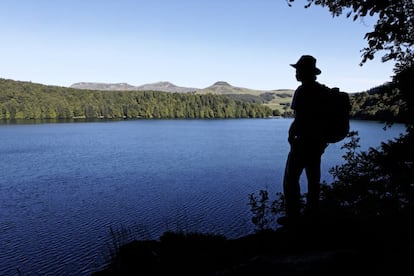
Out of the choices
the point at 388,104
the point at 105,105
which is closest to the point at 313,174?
the point at 388,104

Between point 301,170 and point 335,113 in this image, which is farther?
point 301,170

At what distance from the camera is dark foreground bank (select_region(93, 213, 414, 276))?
153 inches

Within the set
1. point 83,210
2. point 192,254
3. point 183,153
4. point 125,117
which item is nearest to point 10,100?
point 125,117

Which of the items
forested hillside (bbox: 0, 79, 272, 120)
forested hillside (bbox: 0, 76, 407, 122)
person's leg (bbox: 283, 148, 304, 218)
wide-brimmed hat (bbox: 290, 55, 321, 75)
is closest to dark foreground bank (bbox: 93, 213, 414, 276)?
person's leg (bbox: 283, 148, 304, 218)

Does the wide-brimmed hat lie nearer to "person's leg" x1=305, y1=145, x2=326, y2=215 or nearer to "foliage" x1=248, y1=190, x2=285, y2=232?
"person's leg" x1=305, y1=145, x2=326, y2=215

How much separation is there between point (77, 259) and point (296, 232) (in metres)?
11.6

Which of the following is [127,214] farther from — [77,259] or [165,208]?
[77,259]

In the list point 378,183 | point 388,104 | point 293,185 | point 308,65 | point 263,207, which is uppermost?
point 308,65

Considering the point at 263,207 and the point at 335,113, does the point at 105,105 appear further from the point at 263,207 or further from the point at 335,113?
the point at 335,113

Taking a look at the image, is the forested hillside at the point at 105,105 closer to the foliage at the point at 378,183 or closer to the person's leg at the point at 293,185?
the foliage at the point at 378,183

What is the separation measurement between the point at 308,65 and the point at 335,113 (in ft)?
2.56

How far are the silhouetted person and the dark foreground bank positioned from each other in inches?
13.9

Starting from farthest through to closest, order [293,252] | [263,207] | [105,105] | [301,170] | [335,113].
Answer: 1. [105,105]
2. [263,207]
3. [301,170]
4. [335,113]
5. [293,252]

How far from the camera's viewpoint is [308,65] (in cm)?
516
